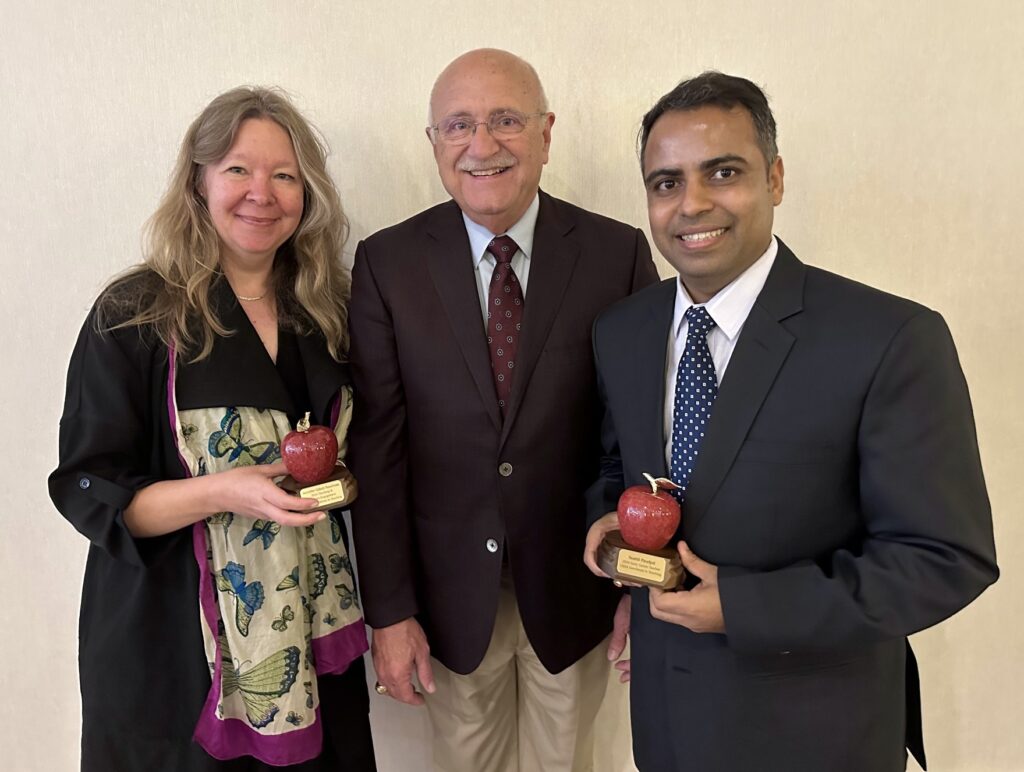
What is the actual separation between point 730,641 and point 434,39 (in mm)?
1712

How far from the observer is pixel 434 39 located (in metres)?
2.03

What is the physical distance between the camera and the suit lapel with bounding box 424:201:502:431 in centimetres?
165

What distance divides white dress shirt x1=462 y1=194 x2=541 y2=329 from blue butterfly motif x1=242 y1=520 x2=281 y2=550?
0.68 m

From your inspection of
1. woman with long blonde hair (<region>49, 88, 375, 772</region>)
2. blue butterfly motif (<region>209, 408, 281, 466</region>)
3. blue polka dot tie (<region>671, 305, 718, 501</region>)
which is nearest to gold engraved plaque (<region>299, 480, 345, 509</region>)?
woman with long blonde hair (<region>49, 88, 375, 772</region>)

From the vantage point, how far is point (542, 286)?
1684 millimetres

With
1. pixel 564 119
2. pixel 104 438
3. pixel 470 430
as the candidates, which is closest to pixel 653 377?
pixel 470 430

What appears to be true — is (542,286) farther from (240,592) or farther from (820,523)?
(240,592)

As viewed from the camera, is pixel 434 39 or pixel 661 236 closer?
pixel 661 236

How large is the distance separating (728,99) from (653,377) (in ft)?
1.70

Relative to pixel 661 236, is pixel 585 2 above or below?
above

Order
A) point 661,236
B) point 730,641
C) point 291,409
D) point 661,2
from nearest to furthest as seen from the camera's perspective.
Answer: point 730,641, point 661,236, point 291,409, point 661,2

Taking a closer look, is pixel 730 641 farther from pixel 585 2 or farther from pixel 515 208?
pixel 585 2

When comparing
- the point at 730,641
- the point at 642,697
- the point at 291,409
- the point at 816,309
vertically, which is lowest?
the point at 642,697

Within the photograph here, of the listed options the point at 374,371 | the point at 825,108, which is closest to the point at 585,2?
the point at 825,108
